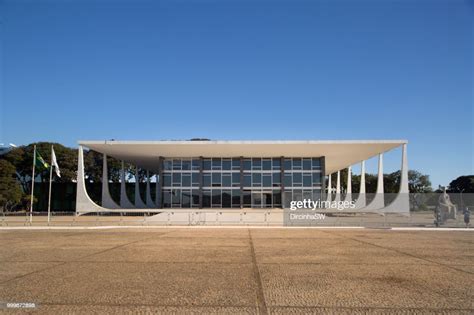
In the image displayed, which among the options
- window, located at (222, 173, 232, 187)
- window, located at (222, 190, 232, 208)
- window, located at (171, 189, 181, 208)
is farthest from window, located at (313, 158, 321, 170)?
window, located at (171, 189, 181, 208)

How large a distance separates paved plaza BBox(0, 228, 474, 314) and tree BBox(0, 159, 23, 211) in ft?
131

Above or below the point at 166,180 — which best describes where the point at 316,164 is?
above

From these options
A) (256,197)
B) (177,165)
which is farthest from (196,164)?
(256,197)

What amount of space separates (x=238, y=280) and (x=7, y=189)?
4921 cm

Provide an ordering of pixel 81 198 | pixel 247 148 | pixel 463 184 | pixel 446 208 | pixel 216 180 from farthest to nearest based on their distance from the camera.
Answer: pixel 463 184, pixel 216 180, pixel 81 198, pixel 247 148, pixel 446 208

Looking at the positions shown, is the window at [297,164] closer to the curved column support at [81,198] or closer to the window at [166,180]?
the window at [166,180]

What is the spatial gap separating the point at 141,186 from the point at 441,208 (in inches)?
2002

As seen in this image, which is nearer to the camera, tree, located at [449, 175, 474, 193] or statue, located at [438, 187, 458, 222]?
statue, located at [438, 187, 458, 222]

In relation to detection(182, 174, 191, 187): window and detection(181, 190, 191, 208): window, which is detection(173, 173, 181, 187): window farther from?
detection(181, 190, 191, 208): window

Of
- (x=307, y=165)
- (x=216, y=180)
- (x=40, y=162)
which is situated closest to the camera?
(x=40, y=162)

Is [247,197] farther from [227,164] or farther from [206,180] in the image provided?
[206,180]

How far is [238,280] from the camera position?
8234 millimetres

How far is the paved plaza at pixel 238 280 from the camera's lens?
625 cm

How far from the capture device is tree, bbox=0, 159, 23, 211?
47.6m
